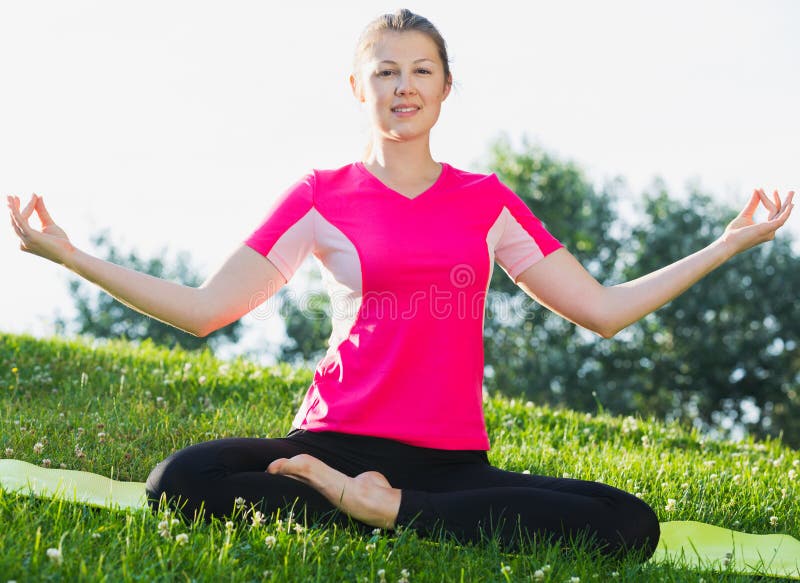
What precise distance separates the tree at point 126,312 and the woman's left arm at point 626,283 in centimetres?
2472

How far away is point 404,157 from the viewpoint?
14.7ft

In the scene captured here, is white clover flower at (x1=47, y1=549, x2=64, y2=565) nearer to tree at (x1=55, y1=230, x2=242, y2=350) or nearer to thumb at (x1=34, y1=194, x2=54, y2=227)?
thumb at (x1=34, y1=194, x2=54, y2=227)

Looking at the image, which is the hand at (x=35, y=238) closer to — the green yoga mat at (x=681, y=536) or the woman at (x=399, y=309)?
the woman at (x=399, y=309)

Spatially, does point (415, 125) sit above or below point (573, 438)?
above

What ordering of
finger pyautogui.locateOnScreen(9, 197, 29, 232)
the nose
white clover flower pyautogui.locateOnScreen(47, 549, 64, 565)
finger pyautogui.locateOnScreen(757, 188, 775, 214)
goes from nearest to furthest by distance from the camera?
white clover flower pyautogui.locateOnScreen(47, 549, 64, 565), finger pyautogui.locateOnScreen(9, 197, 29, 232), the nose, finger pyautogui.locateOnScreen(757, 188, 775, 214)

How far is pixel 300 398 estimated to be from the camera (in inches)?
289

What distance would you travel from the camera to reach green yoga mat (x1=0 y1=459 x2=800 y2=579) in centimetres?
407

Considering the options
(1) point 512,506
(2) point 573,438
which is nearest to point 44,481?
(1) point 512,506

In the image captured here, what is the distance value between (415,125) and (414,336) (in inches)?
41.7

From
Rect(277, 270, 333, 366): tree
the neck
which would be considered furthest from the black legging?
Rect(277, 270, 333, 366): tree

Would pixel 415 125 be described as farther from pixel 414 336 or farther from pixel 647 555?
pixel 647 555

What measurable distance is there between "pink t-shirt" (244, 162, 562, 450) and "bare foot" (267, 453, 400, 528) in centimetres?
31

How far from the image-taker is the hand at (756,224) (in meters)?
4.64

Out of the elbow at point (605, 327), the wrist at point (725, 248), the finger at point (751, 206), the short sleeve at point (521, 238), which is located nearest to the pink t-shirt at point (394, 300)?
the short sleeve at point (521, 238)
